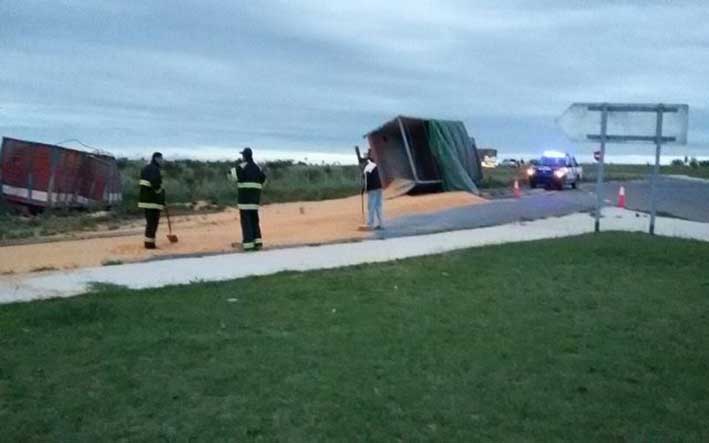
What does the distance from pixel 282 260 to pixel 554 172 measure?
31885mm

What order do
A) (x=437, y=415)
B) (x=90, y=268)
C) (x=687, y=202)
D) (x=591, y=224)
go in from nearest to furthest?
(x=437, y=415) → (x=90, y=268) → (x=591, y=224) → (x=687, y=202)

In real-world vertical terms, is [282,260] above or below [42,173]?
below

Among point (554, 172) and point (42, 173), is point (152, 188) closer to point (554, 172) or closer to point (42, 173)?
point (42, 173)

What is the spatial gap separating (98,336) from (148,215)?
10.0 m

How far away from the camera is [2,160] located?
109 ft

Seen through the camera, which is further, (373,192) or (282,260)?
(373,192)

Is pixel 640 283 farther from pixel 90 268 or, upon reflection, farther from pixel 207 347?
pixel 90 268

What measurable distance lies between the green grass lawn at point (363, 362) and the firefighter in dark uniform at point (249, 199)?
14.7 feet

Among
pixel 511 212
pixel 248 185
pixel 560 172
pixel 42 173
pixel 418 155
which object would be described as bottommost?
pixel 511 212

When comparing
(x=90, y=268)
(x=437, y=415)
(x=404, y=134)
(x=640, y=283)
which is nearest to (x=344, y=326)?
(x=437, y=415)

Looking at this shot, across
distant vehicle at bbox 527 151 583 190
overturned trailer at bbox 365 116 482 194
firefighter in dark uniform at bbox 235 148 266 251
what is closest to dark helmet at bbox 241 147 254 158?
firefighter in dark uniform at bbox 235 148 266 251

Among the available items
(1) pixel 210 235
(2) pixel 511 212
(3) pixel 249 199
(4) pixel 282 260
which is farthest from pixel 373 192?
(2) pixel 511 212

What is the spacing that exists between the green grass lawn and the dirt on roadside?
5.54m

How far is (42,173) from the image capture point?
108ft
